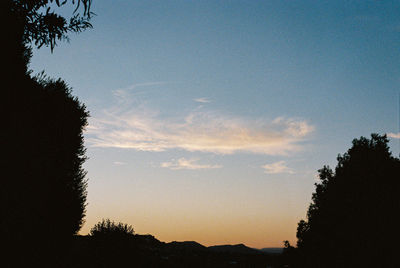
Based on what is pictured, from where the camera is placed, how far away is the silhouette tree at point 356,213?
85.8 feet

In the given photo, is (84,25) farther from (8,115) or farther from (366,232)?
(366,232)

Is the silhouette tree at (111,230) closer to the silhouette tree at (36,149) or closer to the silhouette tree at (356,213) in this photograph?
the silhouette tree at (36,149)

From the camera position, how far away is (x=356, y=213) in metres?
27.9

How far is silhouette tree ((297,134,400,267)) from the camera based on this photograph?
2614cm

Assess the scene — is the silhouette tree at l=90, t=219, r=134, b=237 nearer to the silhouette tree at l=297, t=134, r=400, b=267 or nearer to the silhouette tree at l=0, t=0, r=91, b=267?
the silhouette tree at l=0, t=0, r=91, b=267

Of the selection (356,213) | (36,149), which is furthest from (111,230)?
(356,213)

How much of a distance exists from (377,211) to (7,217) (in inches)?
1029

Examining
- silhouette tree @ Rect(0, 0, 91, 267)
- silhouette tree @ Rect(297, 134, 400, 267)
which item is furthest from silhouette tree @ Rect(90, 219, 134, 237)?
silhouette tree @ Rect(297, 134, 400, 267)

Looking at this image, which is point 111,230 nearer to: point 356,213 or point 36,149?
point 36,149

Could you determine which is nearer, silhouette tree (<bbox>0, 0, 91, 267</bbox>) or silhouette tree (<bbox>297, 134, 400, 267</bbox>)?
silhouette tree (<bbox>0, 0, 91, 267</bbox>)

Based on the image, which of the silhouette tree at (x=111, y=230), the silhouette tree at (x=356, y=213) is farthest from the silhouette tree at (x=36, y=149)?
the silhouette tree at (x=356, y=213)

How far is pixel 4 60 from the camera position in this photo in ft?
45.8

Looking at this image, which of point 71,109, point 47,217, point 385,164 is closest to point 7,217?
point 47,217

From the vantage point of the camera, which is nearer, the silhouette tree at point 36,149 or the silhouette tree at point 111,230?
the silhouette tree at point 36,149
